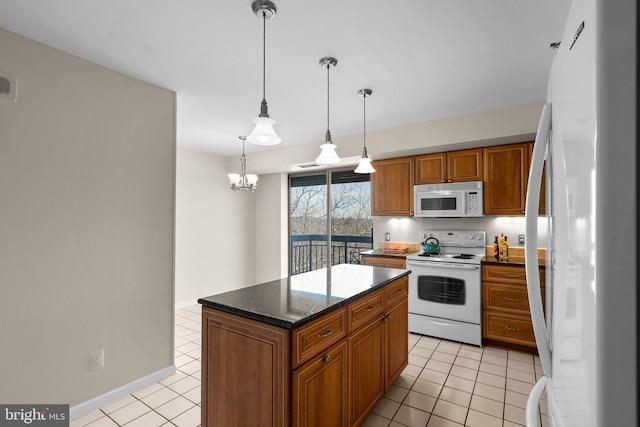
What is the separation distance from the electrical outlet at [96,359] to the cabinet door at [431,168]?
3647mm

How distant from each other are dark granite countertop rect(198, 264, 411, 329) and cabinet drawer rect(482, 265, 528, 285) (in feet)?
4.46

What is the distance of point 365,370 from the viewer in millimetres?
2078

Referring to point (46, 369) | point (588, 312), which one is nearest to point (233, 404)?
point (46, 369)

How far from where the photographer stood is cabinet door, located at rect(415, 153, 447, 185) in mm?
3922

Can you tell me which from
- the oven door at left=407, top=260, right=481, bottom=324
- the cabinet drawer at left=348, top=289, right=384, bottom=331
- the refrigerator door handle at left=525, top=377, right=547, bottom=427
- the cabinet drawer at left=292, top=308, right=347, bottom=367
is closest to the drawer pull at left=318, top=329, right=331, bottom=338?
the cabinet drawer at left=292, top=308, right=347, bottom=367

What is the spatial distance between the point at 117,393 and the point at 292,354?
6.08 ft

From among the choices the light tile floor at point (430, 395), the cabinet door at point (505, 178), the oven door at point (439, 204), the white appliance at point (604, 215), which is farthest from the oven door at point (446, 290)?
the white appliance at point (604, 215)

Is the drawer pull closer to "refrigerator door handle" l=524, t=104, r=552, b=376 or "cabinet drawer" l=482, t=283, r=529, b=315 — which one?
"refrigerator door handle" l=524, t=104, r=552, b=376

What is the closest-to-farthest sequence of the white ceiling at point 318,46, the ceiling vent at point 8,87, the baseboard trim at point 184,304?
the white ceiling at point 318,46 → the ceiling vent at point 8,87 → the baseboard trim at point 184,304

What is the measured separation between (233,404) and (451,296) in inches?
106

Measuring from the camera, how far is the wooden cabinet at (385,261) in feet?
13.0

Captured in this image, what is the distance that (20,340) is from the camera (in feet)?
6.47
